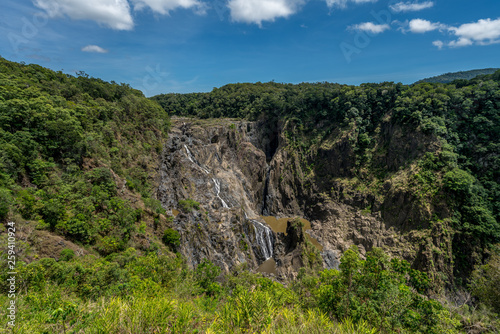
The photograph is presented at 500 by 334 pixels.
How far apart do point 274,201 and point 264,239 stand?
43.4 feet

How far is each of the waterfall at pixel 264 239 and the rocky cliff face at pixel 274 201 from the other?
15 centimetres

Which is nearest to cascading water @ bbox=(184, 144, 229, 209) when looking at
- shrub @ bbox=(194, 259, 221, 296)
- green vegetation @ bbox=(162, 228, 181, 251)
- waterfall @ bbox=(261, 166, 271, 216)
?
waterfall @ bbox=(261, 166, 271, 216)

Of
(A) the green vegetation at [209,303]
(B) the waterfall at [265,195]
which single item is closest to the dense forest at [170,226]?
(A) the green vegetation at [209,303]

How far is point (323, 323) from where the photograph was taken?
6539mm

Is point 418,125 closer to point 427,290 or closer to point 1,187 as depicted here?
point 427,290

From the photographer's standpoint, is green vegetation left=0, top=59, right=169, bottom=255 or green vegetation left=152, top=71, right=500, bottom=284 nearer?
green vegetation left=0, top=59, right=169, bottom=255

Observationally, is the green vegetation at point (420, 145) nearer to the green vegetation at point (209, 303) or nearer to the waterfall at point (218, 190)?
the waterfall at point (218, 190)

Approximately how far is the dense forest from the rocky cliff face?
7.82 feet

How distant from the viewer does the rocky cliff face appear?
28391mm

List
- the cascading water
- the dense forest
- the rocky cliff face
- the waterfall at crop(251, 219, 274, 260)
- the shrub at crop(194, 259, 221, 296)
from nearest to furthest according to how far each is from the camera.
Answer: the dense forest
the shrub at crop(194, 259, 221, 296)
the rocky cliff face
the waterfall at crop(251, 219, 274, 260)
the cascading water

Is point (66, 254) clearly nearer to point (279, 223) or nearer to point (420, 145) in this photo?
point (279, 223)

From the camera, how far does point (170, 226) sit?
24766 millimetres

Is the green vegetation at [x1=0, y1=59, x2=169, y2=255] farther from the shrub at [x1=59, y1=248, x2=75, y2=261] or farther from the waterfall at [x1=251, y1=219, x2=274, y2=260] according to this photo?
the waterfall at [x1=251, y1=219, x2=274, y2=260]

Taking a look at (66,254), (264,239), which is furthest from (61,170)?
(264,239)
